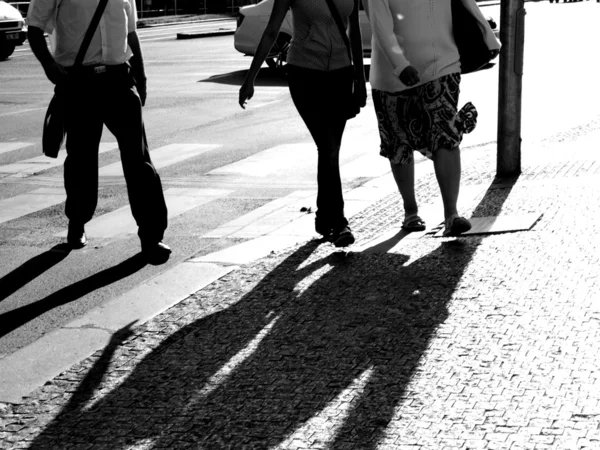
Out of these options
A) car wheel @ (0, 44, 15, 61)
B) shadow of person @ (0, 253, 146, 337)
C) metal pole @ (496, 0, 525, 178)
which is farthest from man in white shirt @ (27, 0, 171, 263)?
car wheel @ (0, 44, 15, 61)

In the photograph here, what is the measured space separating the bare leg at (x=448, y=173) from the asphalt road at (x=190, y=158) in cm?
141

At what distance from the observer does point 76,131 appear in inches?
264

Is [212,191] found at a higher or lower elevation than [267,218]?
lower

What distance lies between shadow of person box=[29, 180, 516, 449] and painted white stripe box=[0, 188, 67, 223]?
275 centimetres

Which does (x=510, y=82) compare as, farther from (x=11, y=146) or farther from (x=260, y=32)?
(x=260, y=32)

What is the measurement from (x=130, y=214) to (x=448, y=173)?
8.30 feet

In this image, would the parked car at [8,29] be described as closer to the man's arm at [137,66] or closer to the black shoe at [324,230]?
the man's arm at [137,66]

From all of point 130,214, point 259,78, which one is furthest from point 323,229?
point 259,78

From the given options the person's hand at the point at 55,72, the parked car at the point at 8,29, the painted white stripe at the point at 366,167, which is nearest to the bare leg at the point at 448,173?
the person's hand at the point at 55,72

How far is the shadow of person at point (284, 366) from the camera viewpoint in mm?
3918

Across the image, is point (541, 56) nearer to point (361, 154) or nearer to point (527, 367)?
point (361, 154)

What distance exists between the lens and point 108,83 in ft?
21.3

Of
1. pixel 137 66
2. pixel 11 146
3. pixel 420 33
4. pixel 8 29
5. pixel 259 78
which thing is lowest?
pixel 259 78

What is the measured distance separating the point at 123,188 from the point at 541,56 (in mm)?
11839
